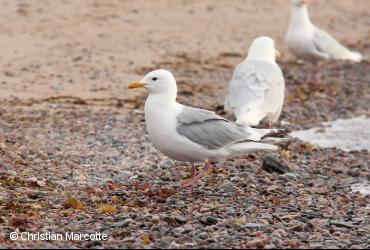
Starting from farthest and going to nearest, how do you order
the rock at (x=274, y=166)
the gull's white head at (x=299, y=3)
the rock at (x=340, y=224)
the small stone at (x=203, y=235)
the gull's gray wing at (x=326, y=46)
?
the gull's white head at (x=299, y=3) < the gull's gray wing at (x=326, y=46) < the rock at (x=274, y=166) < the rock at (x=340, y=224) < the small stone at (x=203, y=235)

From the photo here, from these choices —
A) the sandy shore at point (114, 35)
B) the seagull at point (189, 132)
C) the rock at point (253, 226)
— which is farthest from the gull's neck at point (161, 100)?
the sandy shore at point (114, 35)

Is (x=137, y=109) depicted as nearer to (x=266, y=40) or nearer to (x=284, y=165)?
(x=266, y=40)

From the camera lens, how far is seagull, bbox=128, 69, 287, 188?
23.0 ft

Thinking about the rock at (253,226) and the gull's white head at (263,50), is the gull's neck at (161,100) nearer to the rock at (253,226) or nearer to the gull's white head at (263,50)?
the rock at (253,226)

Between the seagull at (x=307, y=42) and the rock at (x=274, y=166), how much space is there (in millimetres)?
5270

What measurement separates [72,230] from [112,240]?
36 centimetres

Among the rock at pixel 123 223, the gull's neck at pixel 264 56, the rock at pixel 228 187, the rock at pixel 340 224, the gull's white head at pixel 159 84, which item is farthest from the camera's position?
the gull's neck at pixel 264 56

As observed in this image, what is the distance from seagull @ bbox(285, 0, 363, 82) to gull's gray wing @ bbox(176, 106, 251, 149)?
6.28 metres

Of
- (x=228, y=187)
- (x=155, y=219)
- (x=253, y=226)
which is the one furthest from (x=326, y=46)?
(x=155, y=219)

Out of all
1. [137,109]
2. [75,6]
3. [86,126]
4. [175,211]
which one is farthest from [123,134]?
[75,6]

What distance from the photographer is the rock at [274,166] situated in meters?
8.35

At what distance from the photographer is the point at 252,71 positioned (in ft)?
31.9

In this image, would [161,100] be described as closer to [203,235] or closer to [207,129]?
[207,129]

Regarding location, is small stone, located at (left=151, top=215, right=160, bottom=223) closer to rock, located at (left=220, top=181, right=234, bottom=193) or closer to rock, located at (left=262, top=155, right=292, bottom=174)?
rock, located at (left=220, top=181, right=234, bottom=193)
